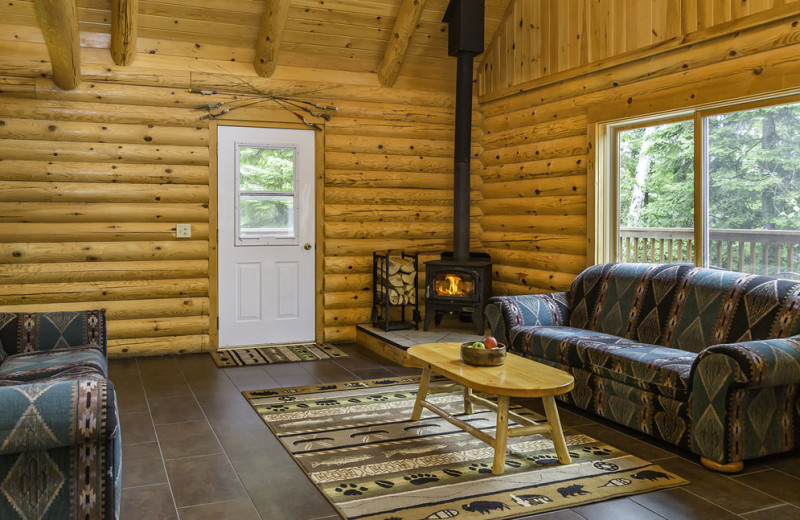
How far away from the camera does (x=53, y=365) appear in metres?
3.88

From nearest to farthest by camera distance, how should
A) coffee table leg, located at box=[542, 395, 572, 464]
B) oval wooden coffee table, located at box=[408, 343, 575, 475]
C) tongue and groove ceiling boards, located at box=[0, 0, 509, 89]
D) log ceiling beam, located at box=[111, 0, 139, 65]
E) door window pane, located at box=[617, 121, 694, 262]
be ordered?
1. oval wooden coffee table, located at box=[408, 343, 575, 475]
2. coffee table leg, located at box=[542, 395, 572, 464]
3. door window pane, located at box=[617, 121, 694, 262]
4. log ceiling beam, located at box=[111, 0, 139, 65]
5. tongue and groove ceiling boards, located at box=[0, 0, 509, 89]

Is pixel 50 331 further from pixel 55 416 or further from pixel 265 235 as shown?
pixel 265 235

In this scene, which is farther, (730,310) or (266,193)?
(266,193)

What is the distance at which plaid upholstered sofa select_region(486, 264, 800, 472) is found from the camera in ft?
11.9

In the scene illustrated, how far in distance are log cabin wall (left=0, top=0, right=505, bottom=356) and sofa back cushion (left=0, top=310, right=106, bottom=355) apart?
6.08ft

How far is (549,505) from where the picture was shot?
3.23 meters

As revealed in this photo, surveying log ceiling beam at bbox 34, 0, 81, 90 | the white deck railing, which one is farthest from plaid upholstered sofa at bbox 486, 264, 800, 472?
log ceiling beam at bbox 34, 0, 81, 90

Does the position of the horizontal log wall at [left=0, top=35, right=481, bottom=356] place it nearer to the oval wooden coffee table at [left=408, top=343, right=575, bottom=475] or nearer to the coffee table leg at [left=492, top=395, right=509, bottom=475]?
the oval wooden coffee table at [left=408, top=343, right=575, bottom=475]

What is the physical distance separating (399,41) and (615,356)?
395cm

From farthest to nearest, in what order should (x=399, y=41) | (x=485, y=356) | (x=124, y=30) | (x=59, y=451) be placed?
(x=399, y=41), (x=124, y=30), (x=485, y=356), (x=59, y=451)

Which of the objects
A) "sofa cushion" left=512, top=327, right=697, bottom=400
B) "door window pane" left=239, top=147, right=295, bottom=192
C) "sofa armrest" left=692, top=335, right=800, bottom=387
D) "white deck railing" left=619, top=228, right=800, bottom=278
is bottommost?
"sofa cushion" left=512, top=327, right=697, bottom=400

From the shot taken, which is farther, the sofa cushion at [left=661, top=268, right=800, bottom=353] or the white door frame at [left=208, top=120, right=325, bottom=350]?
the white door frame at [left=208, top=120, right=325, bottom=350]

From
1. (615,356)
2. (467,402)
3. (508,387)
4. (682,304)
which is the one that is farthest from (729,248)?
(508,387)

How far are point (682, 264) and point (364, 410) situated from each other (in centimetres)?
253
